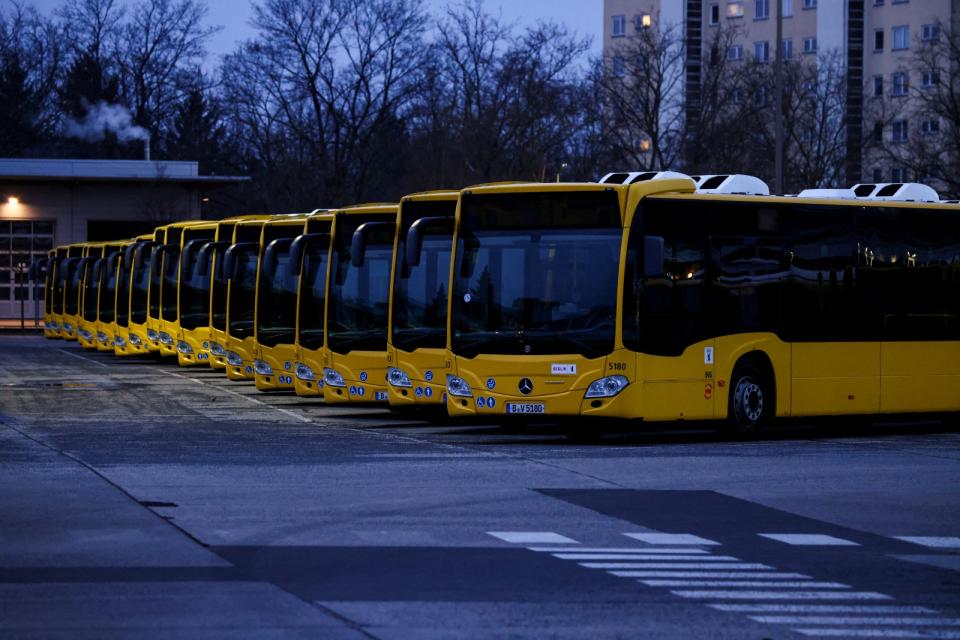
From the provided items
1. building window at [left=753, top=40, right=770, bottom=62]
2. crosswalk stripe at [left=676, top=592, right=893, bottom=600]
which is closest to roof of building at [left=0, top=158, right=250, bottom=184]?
building window at [left=753, top=40, right=770, bottom=62]

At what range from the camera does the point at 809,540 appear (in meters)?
12.9

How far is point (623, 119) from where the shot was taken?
64.2 m

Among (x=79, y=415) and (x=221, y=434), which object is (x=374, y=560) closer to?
(x=221, y=434)

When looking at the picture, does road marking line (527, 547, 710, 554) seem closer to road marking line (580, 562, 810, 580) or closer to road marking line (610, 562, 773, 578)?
road marking line (610, 562, 773, 578)

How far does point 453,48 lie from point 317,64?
771 centimetres

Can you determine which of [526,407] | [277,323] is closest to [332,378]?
[277,323]

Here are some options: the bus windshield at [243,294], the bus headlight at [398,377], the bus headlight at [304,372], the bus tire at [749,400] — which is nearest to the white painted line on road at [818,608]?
the bus tire at [749,400]

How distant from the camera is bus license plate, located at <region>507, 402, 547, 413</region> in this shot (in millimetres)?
20844

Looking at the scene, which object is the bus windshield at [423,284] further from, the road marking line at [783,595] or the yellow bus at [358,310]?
the road marking line at [783,595]

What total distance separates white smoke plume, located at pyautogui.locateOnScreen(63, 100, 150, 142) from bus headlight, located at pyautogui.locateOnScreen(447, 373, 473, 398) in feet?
220

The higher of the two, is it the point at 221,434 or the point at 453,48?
the point at 453,48

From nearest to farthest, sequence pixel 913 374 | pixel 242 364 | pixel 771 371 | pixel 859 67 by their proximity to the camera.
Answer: pixel 771 371 → pixel 913 374 → pixel 242 364 → pixel 859 67

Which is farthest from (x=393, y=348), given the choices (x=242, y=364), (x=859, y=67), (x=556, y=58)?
(x=859, y=67)

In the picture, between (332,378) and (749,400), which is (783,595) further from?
(332,378)
